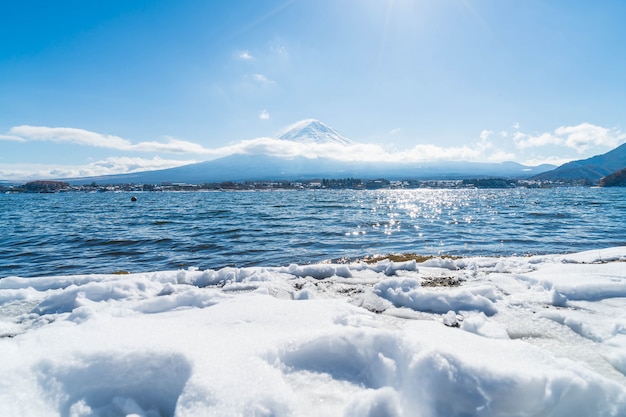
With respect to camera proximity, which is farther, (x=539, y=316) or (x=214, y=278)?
(x=214, y=278)

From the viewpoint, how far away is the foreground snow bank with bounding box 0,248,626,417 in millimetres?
2102

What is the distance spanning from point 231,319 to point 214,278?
2.81 m

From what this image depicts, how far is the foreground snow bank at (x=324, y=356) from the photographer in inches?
82.7

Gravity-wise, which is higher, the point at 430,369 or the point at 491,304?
the point at 430,369

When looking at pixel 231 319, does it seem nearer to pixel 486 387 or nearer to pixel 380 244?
pixel 486 387

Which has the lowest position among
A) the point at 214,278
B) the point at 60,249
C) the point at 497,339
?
the point at 60,249

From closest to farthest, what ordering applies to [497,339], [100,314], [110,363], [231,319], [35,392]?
[35,392]
[110,363]
[497,339]
[231,319]
[100,314]

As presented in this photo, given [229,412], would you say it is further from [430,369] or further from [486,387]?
[486,387]

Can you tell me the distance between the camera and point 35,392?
2271 millimetres

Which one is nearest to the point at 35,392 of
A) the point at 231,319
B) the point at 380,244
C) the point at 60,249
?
the point at 231,319

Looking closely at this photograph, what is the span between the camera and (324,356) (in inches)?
109

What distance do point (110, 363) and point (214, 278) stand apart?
3727 mm

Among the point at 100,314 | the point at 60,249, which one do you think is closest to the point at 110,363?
the point at 100,314

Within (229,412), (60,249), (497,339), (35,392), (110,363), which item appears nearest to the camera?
(229,412)
